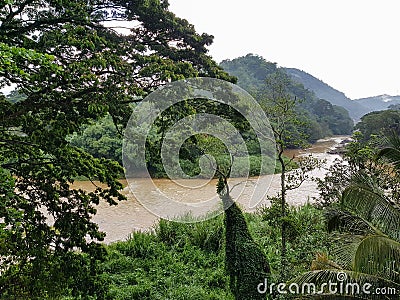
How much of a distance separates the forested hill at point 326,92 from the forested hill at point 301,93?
29.0 metres

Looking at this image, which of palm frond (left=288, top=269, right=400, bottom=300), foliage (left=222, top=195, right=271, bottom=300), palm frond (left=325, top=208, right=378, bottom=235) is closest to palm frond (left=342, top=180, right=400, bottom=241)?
palm frond (left=325, top=208, right=378, bottom=235)

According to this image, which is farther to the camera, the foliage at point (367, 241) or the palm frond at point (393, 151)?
the palm frond at point (393, 151)

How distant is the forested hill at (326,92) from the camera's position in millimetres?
77562

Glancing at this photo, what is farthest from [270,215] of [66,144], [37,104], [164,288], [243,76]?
[243,76]

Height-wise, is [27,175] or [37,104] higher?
[37,104]

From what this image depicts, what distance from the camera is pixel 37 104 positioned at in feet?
10.7

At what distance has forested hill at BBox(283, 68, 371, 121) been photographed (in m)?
77.6

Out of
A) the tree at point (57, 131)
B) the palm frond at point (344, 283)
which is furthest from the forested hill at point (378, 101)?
the tree at point (57, 131)

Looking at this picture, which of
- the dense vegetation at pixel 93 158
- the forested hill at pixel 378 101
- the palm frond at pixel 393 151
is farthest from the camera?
the forested hill at pixel 378 101

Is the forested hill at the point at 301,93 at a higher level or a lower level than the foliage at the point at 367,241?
higher

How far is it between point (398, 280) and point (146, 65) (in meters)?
3.20

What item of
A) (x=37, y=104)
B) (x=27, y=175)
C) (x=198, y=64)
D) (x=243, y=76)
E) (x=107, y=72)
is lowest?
(x=27, y=175)

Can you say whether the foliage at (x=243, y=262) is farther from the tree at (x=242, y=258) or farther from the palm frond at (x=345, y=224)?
the palm frond at (x=345, y=224)

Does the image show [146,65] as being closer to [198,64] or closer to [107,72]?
[107,72]
